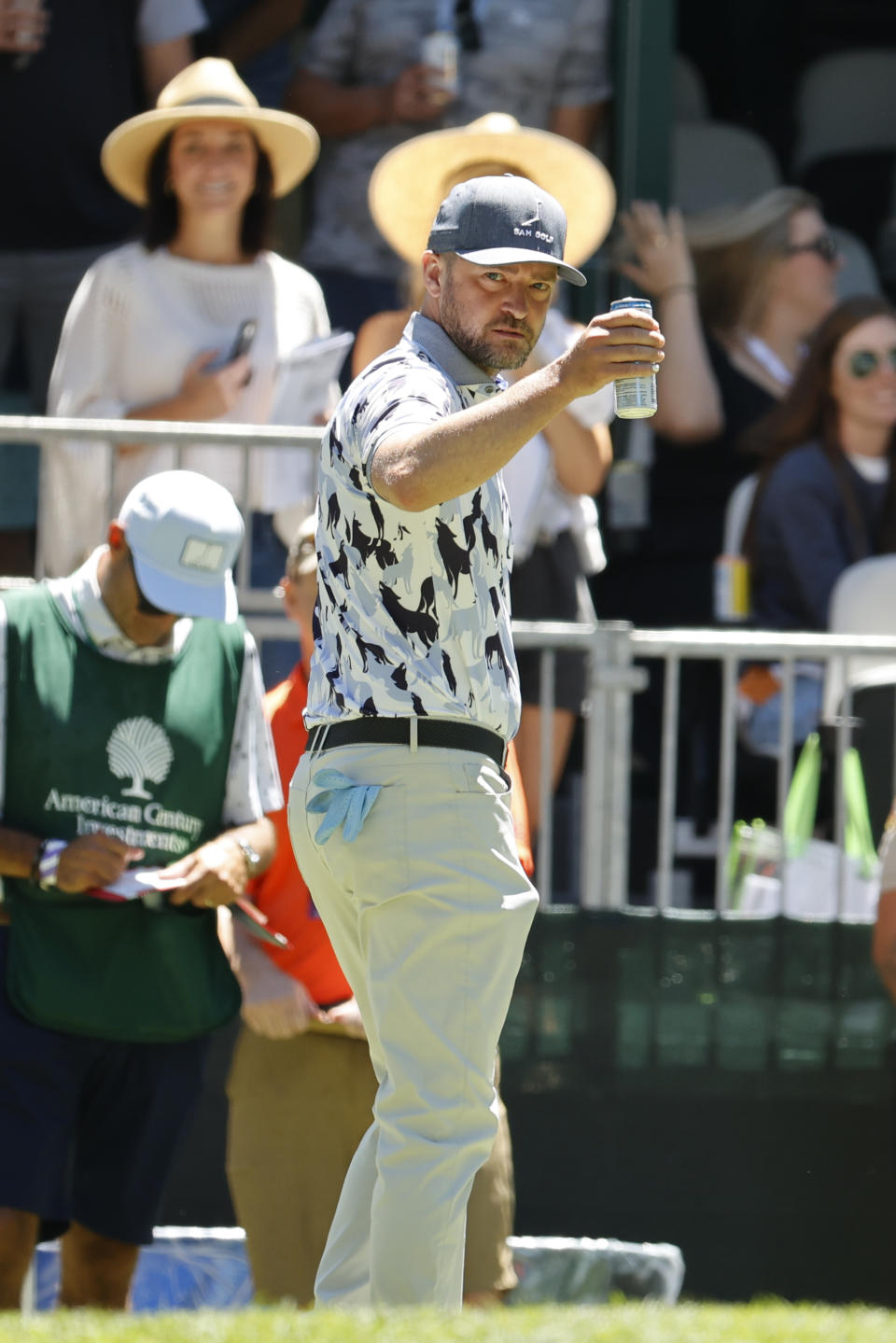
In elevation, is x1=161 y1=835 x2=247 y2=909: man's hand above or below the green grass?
above

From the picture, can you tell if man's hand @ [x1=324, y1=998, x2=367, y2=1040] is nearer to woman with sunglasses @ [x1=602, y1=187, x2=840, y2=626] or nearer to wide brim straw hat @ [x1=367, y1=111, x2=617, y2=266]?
wide brim straw hat @ [x1=367, y1=111, x2=617, y2=266]

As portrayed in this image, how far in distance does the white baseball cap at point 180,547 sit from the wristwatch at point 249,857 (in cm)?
49

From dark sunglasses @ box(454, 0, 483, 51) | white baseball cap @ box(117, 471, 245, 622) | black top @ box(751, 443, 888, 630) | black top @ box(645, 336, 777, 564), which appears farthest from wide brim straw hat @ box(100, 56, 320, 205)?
white baseball cap @ box(117, 471, 245, 622)

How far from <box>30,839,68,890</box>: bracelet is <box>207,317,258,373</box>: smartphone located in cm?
208

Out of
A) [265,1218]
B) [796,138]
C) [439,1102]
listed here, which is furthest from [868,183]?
[439,1102]

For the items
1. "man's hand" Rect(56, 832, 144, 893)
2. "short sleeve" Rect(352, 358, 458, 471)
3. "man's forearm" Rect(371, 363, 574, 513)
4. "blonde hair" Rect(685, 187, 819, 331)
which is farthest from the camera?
"blonde hair" Rect(685, 187, 819, 331)

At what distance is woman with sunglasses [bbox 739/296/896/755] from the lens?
695 centimetres

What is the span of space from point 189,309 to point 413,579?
318cm

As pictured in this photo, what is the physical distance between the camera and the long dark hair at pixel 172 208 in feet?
21.5

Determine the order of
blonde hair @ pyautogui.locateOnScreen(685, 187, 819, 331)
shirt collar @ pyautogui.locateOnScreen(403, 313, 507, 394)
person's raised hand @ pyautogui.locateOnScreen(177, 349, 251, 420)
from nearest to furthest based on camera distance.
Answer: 1. shirt collar @ pyautogui.locateOnScreen(403, 313, 507, 394)
2. person's raised hand @ pyautogui.locateOnScreen(177, 349, 251, 420)
3. blonde hair @ pyautogui.locateOnScreen(685, 187, 819, 331)

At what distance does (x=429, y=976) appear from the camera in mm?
3404

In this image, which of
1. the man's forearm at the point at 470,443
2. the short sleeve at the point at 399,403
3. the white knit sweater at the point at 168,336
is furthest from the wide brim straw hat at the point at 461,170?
the man's forearm at the point at 470,443

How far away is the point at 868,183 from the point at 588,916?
463 centimetres

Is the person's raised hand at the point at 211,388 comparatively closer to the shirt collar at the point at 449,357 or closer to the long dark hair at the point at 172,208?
the long dark hair at the point at 172,208
